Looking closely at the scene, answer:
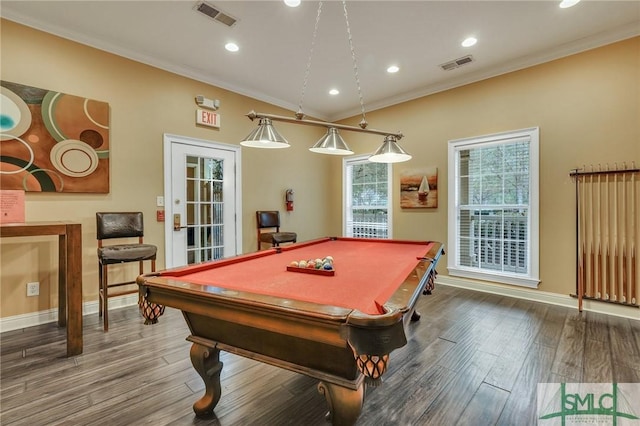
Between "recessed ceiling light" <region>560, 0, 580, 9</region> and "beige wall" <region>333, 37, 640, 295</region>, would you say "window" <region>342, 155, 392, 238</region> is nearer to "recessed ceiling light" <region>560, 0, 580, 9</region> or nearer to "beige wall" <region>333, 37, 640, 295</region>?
"beige wall" <region>333, 37, 640, 295</region>

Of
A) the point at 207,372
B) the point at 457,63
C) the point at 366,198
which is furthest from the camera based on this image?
the point at 366,198

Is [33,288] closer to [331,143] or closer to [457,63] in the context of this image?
[331,143]

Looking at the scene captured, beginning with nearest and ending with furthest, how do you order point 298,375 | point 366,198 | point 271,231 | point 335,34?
1. point 298,375
2. point 335,34
3. point 271,231
4. point 366,198

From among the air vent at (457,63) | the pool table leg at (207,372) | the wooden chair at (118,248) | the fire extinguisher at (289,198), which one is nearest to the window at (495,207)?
the air vent at (457,63)

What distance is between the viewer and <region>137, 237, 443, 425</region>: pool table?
0.94 m

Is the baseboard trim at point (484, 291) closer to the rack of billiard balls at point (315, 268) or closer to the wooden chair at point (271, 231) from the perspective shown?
the wooden chair at point (271, 231)

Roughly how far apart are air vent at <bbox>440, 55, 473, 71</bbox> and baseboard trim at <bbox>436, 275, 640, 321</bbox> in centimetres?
289

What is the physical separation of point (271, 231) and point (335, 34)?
298 centimetres

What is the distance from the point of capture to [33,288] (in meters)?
2.78

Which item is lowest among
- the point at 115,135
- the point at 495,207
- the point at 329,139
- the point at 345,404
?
the point at 345,404

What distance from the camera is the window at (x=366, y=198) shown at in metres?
5.01

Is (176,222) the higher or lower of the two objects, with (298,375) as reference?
higher

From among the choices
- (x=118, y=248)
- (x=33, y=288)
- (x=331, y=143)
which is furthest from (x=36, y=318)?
(x=331, y=143)

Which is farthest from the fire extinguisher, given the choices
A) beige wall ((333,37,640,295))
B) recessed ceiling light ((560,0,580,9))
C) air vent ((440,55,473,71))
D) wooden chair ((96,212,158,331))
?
recessed ceiling light ((560,0,580,9))
